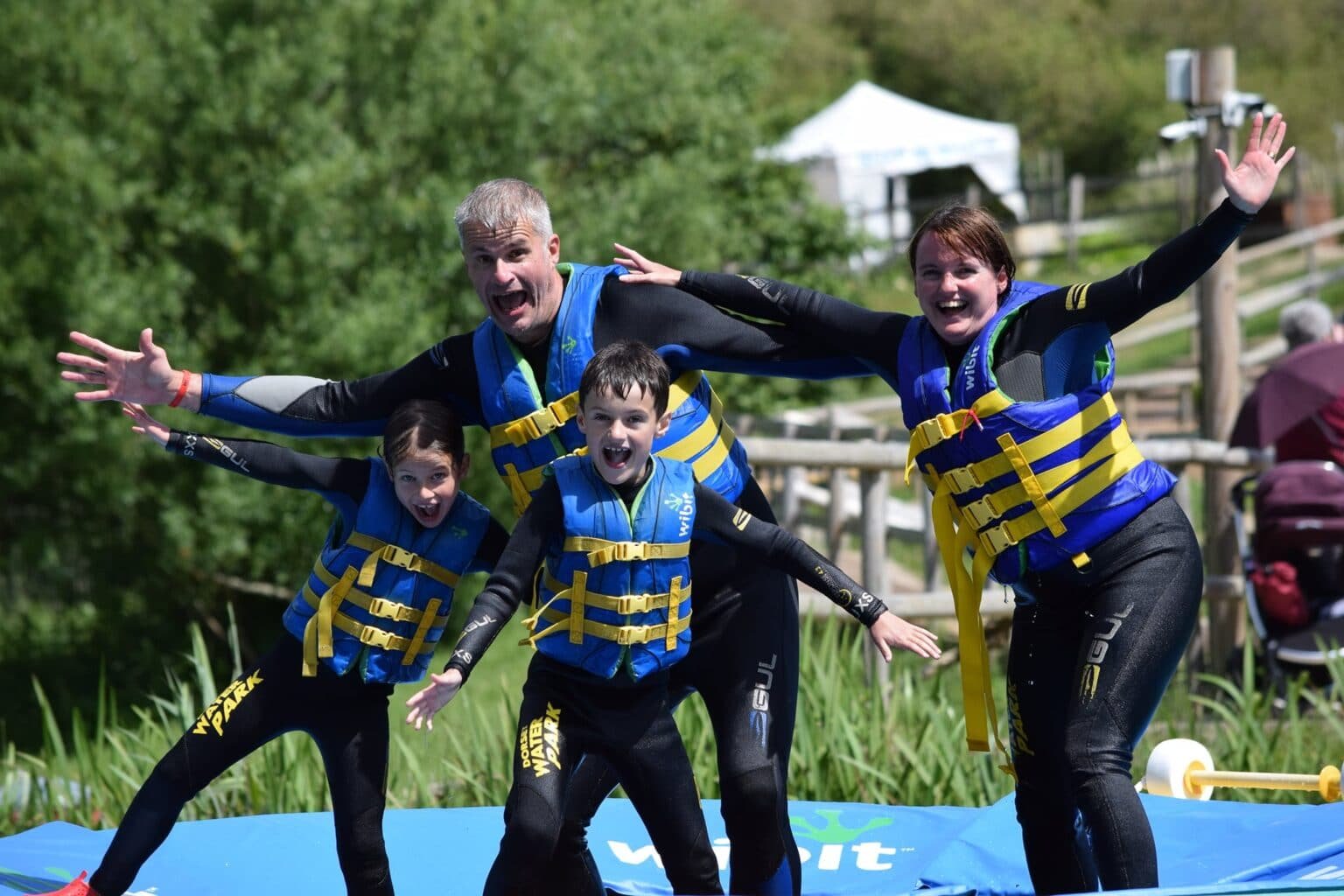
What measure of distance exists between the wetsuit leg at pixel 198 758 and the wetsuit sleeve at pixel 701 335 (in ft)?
3.62

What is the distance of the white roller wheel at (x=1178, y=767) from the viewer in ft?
15.4

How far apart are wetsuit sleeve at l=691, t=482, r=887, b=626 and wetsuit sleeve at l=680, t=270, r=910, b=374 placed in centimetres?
47

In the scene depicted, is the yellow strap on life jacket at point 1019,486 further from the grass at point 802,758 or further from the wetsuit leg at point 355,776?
the grass at point 802,758

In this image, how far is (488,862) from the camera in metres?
4.56

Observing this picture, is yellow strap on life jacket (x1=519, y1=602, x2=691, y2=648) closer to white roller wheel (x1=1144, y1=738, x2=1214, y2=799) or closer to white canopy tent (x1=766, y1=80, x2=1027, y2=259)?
white roller wheel (x1=1144, y1=738, x2=1214, y2=799)

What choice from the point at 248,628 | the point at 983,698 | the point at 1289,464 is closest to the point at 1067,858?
the point at 983,698

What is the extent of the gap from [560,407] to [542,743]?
2.45ft

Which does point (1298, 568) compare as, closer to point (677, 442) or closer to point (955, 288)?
point (955, 288)

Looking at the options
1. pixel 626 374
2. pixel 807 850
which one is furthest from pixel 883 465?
pixel 626 374

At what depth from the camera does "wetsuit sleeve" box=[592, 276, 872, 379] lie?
147 inches

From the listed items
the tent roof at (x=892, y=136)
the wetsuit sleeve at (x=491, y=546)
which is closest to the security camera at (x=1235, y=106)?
the wetsuit sleeve at (x=491, y=546)

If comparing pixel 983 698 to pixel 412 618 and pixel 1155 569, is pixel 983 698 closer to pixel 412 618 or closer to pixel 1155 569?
pixel 1155 569

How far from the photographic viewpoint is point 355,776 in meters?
3.71

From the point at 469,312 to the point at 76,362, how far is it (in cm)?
571
